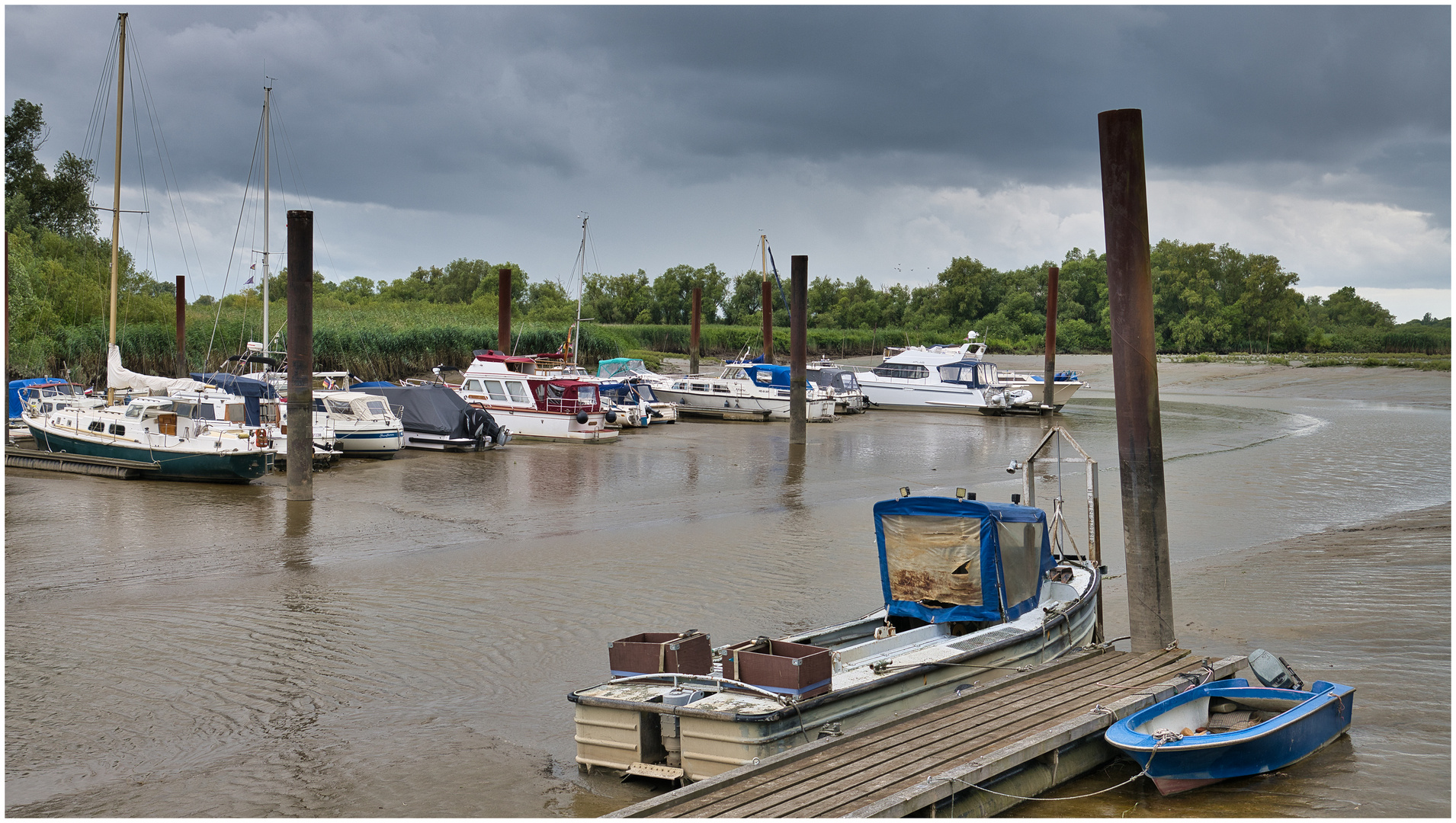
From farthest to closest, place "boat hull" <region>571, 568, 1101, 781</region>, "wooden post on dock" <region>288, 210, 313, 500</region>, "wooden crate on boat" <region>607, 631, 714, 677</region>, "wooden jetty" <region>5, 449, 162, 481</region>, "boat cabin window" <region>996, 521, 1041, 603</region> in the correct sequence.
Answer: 1. "wooden jetty" <region>5, 449, 162, 481</region>
2. "wooden post on dock" <region>288, 210, 313, 500</region>
3. "boat cabin window" <region>996, 521, 1041, 603</region>
4. "wooden crate on boat" <region>607, 631, 714, 677</region>
5. "boat hull" <region>571, 568, 1101, 781</region>

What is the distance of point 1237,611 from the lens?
1169cm

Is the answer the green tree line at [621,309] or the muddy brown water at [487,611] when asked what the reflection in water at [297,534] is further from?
the green tree line at [621,309]

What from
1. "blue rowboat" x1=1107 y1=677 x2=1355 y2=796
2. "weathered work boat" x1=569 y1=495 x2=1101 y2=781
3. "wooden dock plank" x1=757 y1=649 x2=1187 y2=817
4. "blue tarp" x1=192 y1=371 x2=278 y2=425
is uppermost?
"blue tarp" x1=192 y1=371 x2=278 y2=425

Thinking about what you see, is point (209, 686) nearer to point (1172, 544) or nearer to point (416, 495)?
point (416, 495)

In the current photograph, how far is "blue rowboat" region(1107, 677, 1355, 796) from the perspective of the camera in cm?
687

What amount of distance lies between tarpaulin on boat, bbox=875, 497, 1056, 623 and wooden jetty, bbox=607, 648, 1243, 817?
3.15 ft

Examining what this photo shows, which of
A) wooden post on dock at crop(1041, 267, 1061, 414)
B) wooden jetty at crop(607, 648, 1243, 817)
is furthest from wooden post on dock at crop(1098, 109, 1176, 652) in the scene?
wooden post on dock at crop(1041, 267, 1061, 414)

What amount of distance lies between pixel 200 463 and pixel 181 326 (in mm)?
22485

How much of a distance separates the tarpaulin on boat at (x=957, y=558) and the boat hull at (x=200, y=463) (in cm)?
1553

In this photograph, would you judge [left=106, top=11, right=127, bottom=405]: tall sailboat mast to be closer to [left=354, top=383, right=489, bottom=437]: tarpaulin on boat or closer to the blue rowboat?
[left=354, top=383, right=489, bottom=437]: tarpaulin on boat

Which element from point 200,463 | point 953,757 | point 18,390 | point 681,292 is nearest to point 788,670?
point 953,757

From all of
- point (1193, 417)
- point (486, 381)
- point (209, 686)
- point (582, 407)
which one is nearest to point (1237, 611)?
point (209, 686)

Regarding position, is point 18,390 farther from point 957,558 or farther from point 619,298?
point 619,298

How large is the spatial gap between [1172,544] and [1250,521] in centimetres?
269
